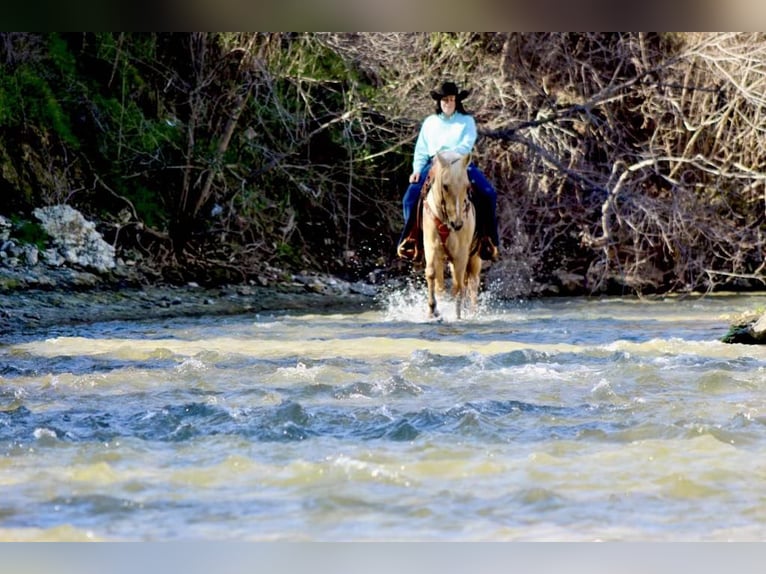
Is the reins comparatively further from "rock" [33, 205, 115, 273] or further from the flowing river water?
"rock" [33, 205, 115, 273]

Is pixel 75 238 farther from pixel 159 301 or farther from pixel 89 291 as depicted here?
pixel 159 301

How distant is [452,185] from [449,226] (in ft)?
0.99

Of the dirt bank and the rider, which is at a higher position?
the rider

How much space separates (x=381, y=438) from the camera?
457 centimetres

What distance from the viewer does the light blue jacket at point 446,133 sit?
7570 millimetres

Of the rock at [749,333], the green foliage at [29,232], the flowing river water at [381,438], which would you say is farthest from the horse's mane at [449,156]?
the green foliage at [29,232]

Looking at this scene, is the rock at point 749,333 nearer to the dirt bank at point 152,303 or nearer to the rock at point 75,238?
the dirt bank at point 152,303

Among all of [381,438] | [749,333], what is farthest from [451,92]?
[381,438]

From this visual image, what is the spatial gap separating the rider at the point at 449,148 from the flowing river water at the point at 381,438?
976 millimetres

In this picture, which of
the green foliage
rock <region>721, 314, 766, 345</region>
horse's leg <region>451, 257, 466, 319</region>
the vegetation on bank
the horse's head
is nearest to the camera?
rock <region>721, 314, 766, 345</region>

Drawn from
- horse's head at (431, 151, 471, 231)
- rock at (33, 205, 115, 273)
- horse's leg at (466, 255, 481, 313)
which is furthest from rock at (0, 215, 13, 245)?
horse's leg at (466, 255, 481, 313)

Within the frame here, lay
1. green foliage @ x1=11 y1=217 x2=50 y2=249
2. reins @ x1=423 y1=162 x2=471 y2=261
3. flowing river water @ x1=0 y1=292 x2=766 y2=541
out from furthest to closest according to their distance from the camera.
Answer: green foliage @ x1=11 y1=217 x2=50 y2=249
reins @ x1=423 y1=162 x2=471 y2=261
flowing river water @ x1=0 y1=292 x2=766 y2=541

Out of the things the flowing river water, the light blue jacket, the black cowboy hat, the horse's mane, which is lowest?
the flowing river water

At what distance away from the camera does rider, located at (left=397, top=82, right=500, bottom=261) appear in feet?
24.9
